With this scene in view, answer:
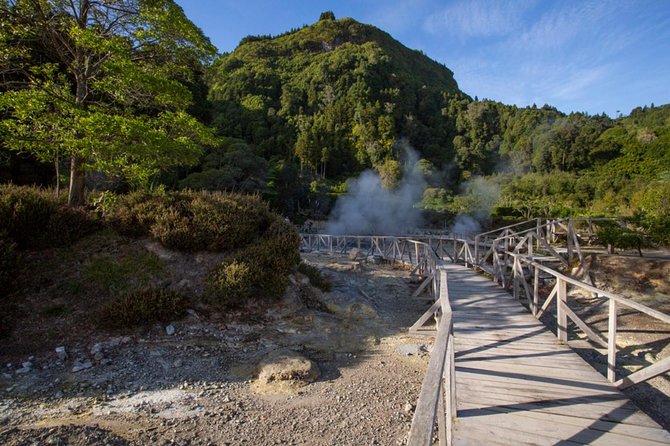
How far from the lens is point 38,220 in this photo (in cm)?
630

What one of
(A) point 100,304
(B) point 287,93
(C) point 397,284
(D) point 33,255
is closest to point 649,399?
(C) point 397,284

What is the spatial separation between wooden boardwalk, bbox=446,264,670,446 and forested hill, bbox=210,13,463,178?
38.3 meters

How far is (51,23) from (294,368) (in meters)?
7.85

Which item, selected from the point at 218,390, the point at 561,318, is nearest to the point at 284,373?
the point at 218,390

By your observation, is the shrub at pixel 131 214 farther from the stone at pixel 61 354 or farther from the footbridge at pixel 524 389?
the footbridge at pixel 524 389

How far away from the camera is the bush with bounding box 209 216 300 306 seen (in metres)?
6.09

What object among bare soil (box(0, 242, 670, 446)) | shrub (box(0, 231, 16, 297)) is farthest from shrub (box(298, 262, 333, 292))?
shrub (box(0, 231, 16, 297))

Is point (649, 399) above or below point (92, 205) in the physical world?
below

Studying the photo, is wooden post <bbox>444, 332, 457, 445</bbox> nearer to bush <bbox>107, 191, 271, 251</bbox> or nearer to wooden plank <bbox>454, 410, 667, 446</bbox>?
wooden plank <bbox>454, 410, 667, 446</bbox>

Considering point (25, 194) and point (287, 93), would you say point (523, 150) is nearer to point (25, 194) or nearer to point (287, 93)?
point (287, 93)

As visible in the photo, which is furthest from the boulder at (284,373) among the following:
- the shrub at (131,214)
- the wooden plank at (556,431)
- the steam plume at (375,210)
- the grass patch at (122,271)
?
the steam plume at (375,210)

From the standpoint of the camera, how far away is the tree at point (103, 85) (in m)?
5.75

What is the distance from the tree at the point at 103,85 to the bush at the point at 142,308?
2363mm

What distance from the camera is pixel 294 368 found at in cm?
445
